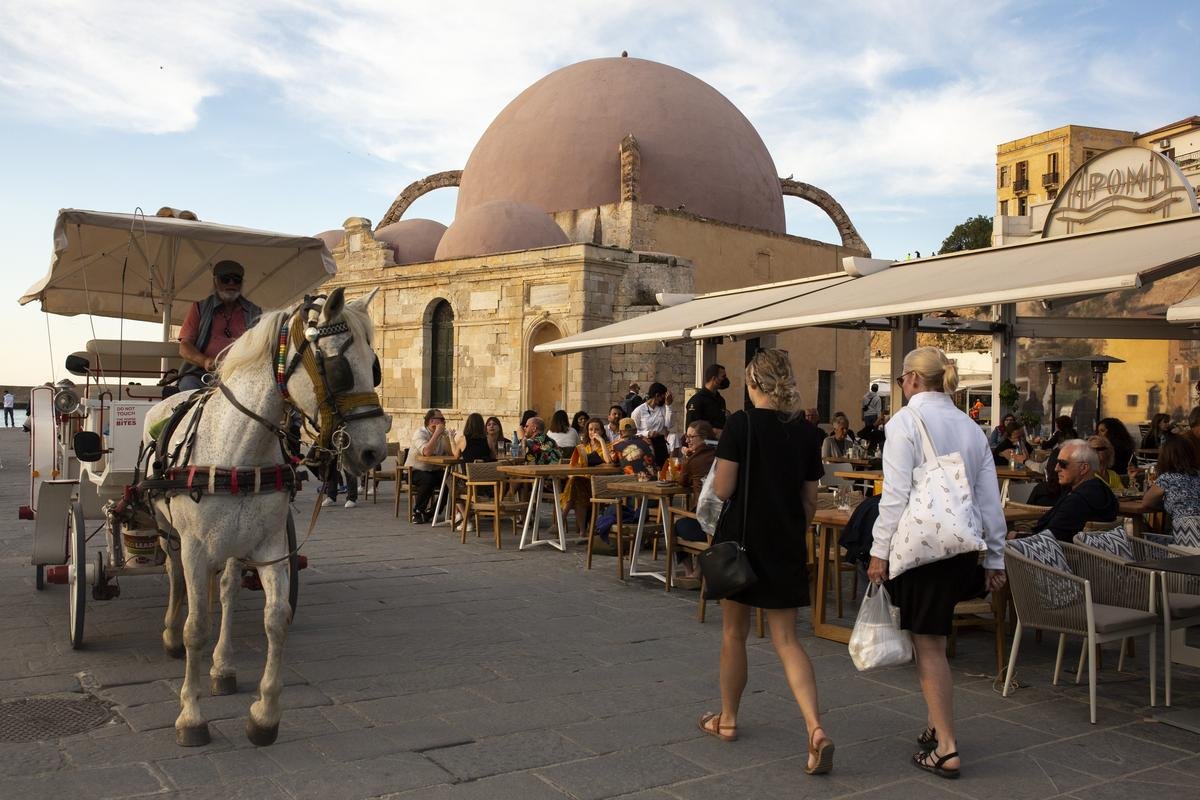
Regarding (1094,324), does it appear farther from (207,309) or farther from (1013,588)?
(207,309)

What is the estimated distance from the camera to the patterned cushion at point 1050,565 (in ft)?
14.9

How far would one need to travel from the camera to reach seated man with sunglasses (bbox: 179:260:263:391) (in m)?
5.34

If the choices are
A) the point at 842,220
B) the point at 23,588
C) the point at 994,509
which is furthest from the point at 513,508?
the point at 842,220

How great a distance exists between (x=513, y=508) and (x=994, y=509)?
6.39 m

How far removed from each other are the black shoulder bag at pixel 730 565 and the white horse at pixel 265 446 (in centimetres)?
134

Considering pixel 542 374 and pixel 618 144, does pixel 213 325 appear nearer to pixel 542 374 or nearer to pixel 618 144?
pixel 542 374

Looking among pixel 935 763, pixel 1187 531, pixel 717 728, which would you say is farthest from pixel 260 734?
pixel 1187 531

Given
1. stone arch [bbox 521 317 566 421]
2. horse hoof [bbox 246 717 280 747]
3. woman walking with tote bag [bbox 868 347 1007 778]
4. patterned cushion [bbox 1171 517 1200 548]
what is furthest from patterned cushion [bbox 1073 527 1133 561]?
stone arch [bbox 521 317 566 421]

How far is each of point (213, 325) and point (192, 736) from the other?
7.61 feet

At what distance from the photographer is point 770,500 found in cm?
392

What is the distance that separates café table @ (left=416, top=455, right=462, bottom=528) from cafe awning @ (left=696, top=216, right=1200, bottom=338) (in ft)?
11.3

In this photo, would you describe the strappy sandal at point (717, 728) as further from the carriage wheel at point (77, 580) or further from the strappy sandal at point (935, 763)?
the carriage wheel at point (77, 580)

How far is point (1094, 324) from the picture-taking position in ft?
36.7

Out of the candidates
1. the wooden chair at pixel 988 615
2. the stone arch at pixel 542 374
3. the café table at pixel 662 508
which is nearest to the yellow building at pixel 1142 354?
the café table at pixel 662 508
